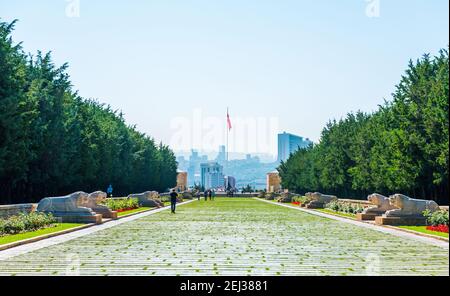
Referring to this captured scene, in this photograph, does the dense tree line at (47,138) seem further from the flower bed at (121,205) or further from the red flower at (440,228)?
the red flower at (440,228)

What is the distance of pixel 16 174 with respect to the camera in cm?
3916

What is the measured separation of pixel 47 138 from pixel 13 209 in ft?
61.4

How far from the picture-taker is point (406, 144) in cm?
4072

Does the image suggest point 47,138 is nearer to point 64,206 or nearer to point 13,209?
point 64,206

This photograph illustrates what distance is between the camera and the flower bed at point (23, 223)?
2269cm

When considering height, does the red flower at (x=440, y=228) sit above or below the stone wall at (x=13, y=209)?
below

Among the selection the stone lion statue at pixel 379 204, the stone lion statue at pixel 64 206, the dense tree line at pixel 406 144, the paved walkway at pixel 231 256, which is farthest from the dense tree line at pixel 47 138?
the dense tree line at pixel 406 144

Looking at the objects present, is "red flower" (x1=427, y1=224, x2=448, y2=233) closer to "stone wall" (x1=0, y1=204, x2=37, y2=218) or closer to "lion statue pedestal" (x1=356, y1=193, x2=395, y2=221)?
"lion statue pedestal" (x1=356, y1=193, x2=395, y2=221)

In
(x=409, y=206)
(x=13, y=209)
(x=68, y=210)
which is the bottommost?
(x=68, y=210)

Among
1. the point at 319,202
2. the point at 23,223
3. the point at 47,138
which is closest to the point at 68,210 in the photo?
the point at 23,223

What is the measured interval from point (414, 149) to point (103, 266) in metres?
31.9

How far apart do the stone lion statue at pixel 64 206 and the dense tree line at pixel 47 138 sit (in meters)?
4.89
